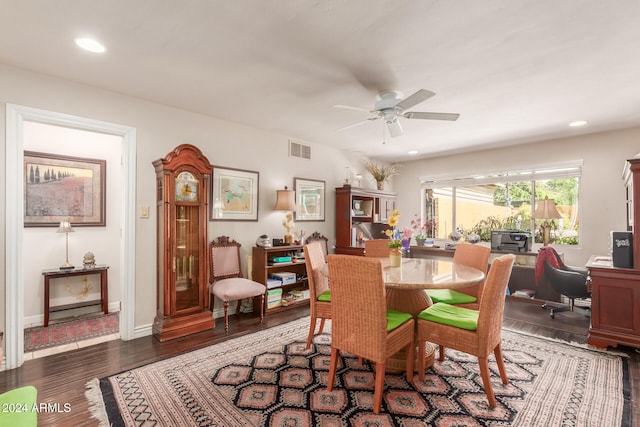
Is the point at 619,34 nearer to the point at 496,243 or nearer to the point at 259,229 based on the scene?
the point at 496,243

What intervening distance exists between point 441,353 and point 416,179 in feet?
13.8

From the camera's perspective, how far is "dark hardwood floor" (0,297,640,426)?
214 centimetres

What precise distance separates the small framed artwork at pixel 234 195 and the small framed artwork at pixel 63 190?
5.67ft

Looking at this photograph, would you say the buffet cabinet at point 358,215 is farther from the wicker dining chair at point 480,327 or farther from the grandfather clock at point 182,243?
the wicker dining chair at point 480,327

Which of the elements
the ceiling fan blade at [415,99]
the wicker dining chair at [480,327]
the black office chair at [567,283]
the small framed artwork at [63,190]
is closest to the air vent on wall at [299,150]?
the ceiling fan blade at [415,99]

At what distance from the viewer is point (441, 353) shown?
2.70 metres

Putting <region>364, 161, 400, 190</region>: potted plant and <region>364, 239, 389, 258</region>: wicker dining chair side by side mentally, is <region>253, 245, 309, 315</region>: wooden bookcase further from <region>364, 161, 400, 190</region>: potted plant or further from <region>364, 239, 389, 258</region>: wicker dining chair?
<region>364, 161, 400, 190</region>: potted plant

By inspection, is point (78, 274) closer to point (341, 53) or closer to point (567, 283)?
point (341, 53)

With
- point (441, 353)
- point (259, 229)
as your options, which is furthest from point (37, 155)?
point (441, 353)

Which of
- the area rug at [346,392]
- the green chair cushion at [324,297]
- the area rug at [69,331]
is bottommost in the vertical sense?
the area rug at [69,331]

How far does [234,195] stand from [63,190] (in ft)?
7.07

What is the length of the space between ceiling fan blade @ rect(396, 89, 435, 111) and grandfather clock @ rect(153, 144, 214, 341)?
2.17 meters

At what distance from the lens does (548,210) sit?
14.7 feet

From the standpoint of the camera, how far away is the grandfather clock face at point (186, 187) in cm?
337
